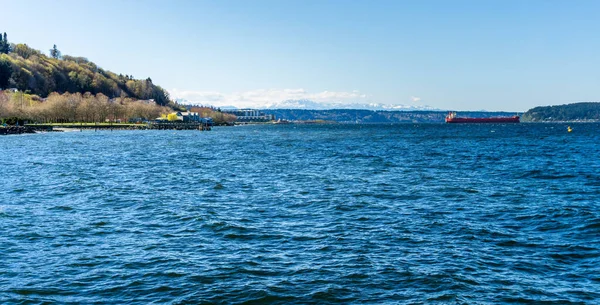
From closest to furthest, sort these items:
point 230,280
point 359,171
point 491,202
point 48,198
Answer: point 230,280
point 491,202
point 48,198
point 359,171

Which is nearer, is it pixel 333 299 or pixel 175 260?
pixel 333 299

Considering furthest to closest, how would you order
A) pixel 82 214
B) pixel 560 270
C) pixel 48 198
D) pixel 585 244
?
pixel 48 198 → pixel 82 214 → pixel 585 244 → pixel 560 270

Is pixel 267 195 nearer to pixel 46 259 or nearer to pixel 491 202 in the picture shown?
pixel 491 202

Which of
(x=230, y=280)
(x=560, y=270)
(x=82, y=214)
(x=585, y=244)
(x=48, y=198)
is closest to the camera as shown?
(x=230, y=280)

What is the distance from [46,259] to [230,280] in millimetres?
7805

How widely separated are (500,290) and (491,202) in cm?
1694

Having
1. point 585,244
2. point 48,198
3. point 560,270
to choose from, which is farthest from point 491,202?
point 48,198

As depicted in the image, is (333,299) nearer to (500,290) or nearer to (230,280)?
(230,280)

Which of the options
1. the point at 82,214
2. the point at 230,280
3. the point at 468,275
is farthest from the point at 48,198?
the point at 468,275

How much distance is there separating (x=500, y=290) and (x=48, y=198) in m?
29.4

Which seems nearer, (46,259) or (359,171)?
(46,259)

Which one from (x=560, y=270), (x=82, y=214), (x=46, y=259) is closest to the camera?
(x=560, y=270)

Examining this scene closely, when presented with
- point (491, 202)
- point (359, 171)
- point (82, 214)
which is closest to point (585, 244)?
point (491, 202)

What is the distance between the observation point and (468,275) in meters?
17.0
